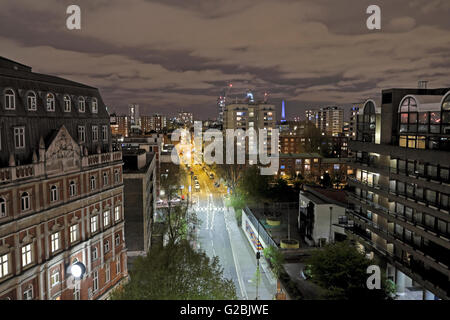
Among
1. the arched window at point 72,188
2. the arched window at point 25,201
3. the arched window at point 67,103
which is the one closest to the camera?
the arched window at point 25,201

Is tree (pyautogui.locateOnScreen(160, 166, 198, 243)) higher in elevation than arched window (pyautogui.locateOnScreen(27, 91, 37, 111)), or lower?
lower

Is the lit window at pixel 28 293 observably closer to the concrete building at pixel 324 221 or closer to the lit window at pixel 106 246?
the lit window at pixel 106 246

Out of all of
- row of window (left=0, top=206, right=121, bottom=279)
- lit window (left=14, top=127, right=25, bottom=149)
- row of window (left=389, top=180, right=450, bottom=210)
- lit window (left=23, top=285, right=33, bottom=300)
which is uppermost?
lit window (left=14, top=127, right=25, bottom=149)

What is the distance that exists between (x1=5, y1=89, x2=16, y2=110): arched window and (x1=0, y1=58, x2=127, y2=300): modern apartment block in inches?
2.4

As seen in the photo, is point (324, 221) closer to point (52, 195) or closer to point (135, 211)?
point (135, 211)

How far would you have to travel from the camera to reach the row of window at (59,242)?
1885 cm

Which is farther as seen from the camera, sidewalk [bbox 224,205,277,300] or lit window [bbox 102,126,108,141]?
sidewalk [bbox 224,205,277,300]

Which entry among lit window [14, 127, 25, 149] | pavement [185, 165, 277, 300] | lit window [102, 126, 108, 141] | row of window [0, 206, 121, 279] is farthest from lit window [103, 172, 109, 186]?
pavement [185, 165, 277, 300]

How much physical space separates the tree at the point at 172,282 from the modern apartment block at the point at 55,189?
4762 millimetres

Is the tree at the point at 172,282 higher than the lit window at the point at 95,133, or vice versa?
the lit window at the point at 95,133

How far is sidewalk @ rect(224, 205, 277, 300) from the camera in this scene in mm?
33562

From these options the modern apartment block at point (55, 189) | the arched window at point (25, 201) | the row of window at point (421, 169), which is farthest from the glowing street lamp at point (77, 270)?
the row of window at point (421, 169)

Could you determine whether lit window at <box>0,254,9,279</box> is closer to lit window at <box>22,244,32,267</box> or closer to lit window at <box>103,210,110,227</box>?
lit window at <box>22,244,32,267</box>
